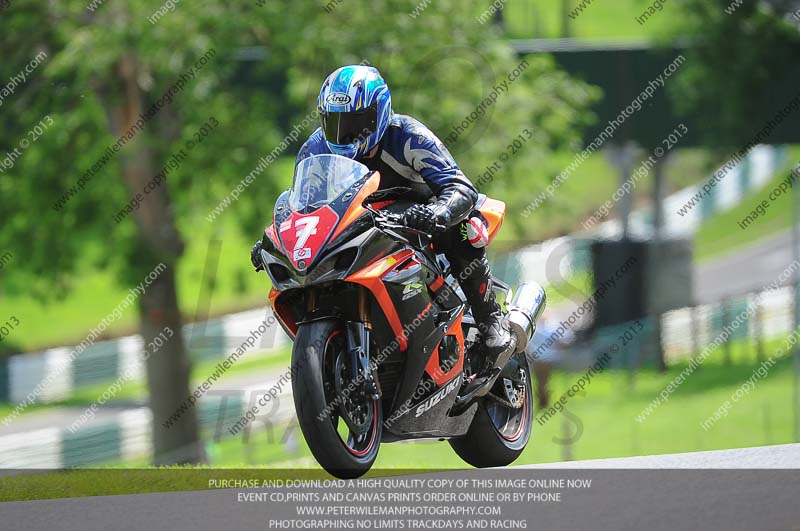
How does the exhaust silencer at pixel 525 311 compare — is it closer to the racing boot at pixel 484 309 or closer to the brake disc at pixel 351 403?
the racing boot at pixel 484 309

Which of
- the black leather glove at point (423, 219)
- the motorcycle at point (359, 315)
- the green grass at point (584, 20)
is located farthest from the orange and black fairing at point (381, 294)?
the green grass at point (584, 20)

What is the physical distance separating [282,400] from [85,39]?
22.8ft

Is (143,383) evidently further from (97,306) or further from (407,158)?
(407,158)

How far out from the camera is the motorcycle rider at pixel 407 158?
6098 mm

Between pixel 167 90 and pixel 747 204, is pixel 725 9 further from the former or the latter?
pixel 747 204

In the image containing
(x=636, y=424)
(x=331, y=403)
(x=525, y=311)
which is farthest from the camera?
(x=636, y=424)

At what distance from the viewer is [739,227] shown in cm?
4384

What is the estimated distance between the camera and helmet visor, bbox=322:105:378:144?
6.14m

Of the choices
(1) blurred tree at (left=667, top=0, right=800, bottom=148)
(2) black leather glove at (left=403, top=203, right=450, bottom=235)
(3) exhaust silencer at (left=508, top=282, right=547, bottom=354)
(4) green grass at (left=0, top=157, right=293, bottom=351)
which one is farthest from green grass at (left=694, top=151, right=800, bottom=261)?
(2) black leather glove at (left=403, top=203, right=450, bottom=235)

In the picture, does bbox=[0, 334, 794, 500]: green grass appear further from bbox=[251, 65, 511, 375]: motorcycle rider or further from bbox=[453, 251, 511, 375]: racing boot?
bbox=[251, 65, 511, 375]: motorcycle rider

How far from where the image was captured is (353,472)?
227 inches

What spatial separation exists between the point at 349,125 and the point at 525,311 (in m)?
1.87

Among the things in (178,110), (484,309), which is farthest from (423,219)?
(178,110)

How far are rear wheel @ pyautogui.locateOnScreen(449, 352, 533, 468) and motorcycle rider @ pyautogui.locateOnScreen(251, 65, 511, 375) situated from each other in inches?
20.0
